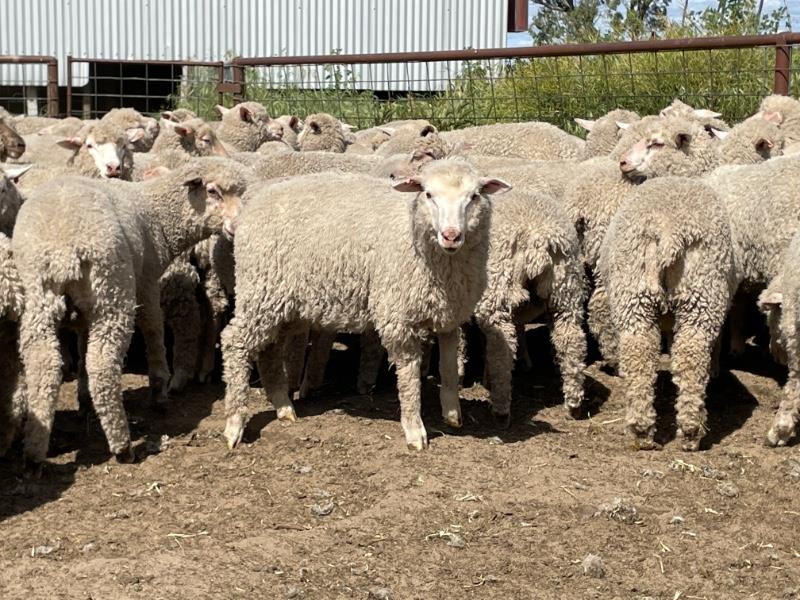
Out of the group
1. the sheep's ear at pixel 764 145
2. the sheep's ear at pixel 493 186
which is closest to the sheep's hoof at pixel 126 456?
the sheep's ear at pixel 493 186

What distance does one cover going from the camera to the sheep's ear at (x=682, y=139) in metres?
8.77

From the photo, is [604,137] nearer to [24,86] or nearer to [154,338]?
[154,338]

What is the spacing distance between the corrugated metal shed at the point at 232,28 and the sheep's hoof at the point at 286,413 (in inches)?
614

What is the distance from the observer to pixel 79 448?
709cm

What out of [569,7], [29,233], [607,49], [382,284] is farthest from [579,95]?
[569,7]

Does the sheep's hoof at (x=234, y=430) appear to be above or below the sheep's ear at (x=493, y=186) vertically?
below

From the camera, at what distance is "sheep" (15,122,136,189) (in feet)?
30.4

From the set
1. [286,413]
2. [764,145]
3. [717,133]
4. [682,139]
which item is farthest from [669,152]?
[286,413]

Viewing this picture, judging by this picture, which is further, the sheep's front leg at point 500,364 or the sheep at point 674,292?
the sheep's front leg at point 500,364

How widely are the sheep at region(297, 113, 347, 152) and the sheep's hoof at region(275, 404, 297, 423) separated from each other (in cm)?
489

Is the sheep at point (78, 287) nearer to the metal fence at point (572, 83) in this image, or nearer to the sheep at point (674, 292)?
the sheep at point (674, 292)

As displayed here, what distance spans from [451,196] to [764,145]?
397 centimetres

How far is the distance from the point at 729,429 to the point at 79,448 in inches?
151

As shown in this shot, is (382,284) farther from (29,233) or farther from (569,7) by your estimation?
(569,7)
